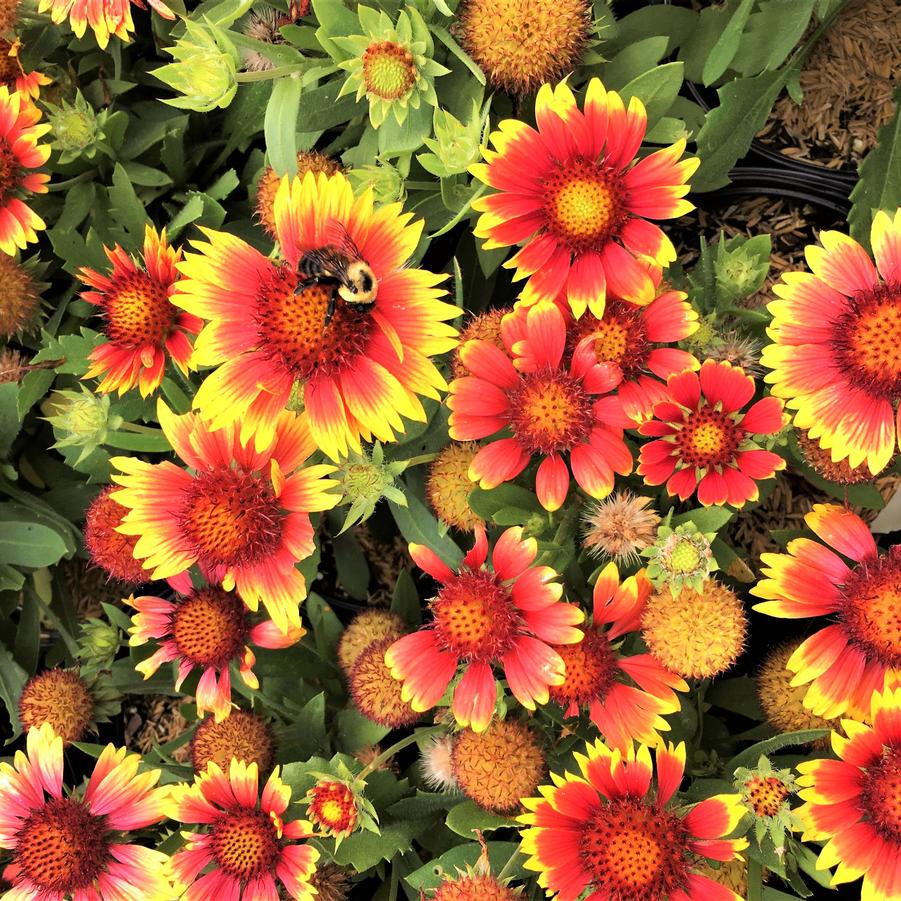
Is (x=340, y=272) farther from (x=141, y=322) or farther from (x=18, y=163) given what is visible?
(x=18, y=163)

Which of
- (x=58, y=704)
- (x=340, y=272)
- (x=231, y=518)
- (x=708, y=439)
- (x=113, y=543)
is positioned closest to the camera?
(x=340, y=272)

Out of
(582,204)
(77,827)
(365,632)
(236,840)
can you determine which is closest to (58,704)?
(77,827)

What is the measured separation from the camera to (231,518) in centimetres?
146

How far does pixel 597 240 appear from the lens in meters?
1.38

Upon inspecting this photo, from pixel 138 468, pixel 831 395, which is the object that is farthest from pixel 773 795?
pixel 138 468

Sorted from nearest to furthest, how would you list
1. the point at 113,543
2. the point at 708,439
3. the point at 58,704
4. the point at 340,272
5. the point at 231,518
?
the point at 340,272 < the point at 708,439 < the point at 231,518 < the point at 113,543 < the point at 58,704

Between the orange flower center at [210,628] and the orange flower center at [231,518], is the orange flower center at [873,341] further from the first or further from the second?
the orange flower center at [210,628]

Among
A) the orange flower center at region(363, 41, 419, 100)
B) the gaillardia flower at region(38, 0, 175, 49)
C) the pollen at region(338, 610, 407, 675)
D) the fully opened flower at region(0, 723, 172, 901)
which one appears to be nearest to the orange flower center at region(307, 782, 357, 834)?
the pollen at region(338, 610, 407, 675)

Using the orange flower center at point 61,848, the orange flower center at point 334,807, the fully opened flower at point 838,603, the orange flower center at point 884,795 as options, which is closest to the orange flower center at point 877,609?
the fully opened flower at point 838,603

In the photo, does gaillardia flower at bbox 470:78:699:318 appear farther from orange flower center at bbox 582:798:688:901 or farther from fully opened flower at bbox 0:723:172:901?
fully opened flower at bbox 0:723:172:901

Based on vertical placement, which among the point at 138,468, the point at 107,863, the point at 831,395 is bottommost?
the point at 107,863

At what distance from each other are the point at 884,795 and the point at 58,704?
5.22 feet

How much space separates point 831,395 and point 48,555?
5.16ft

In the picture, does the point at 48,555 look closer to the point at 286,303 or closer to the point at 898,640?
the point at 286,303
